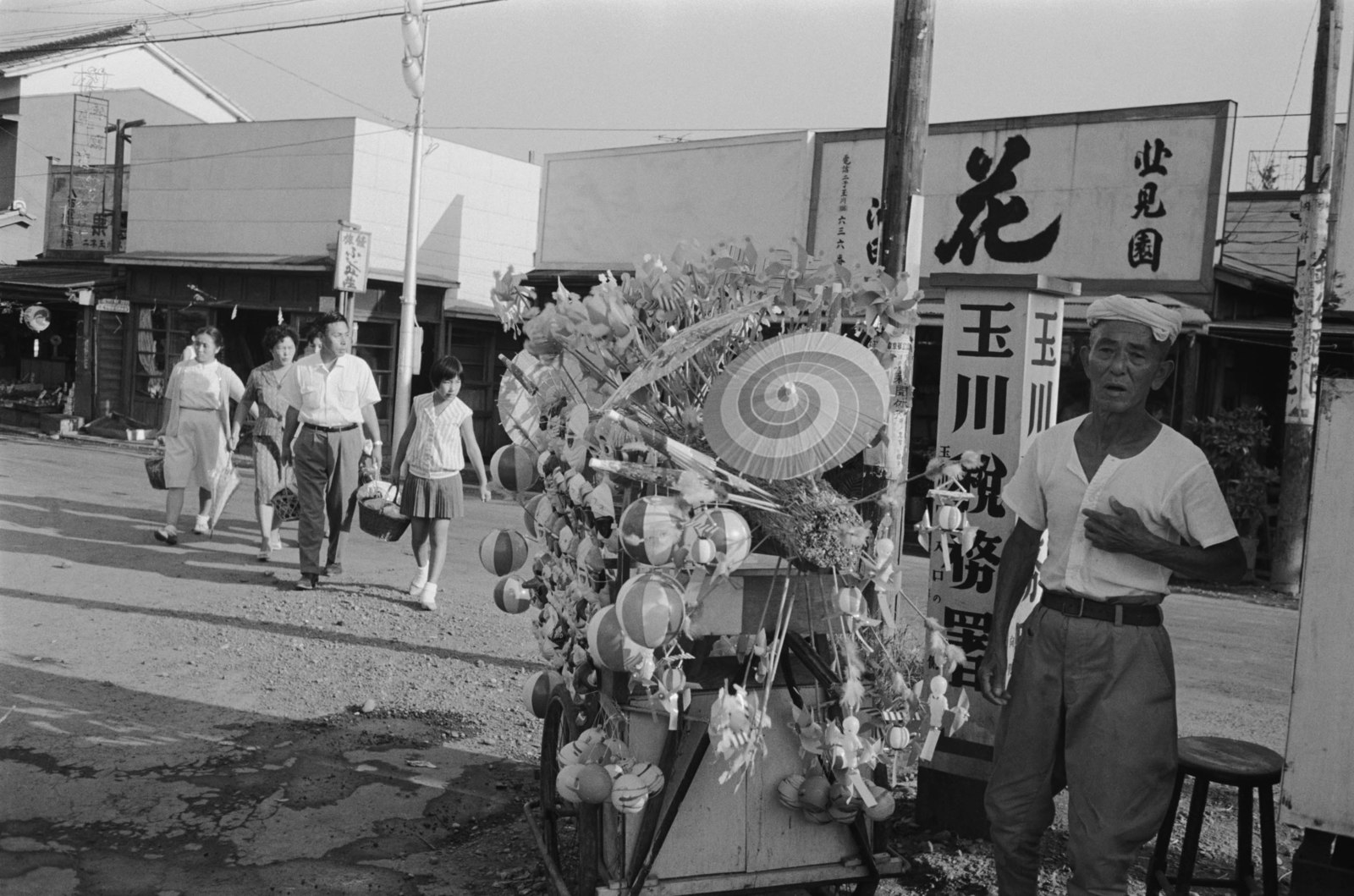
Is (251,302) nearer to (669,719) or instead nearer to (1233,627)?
(1233,627)

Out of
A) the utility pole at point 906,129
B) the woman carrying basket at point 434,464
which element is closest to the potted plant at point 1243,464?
the woman carrying basket at point 434,464

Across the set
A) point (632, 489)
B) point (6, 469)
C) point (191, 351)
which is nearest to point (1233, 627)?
point (632, 489)

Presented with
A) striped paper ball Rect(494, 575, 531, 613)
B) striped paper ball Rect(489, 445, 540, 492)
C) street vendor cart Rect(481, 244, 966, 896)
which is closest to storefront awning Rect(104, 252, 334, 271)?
striped paper ball Rect(489, 445, 540, 492)

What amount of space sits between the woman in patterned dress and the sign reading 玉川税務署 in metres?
6.78

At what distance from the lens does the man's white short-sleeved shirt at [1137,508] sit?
335 cm

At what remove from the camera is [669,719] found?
3518 mm

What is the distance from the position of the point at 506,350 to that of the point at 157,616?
15951mm

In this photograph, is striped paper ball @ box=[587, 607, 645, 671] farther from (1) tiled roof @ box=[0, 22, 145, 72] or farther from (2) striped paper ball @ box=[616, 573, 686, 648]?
(1) tiled roof @ box=[0, 22, 145, 72]

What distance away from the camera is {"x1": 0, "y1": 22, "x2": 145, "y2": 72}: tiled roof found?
29719 mm

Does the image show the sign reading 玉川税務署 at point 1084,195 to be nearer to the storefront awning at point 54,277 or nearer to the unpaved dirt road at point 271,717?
the unpaved dirt road at point 271,717

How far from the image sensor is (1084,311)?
40.1ft

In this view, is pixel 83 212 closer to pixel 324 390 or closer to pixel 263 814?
pixel 324 390

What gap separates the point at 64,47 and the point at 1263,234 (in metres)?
29.6

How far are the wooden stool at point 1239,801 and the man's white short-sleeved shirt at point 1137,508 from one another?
588 mm
